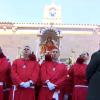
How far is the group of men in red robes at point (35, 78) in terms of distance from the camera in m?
8.89

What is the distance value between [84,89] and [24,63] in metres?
1.37

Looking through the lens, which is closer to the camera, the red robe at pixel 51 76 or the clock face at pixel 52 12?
the red robe at pixel 51 76

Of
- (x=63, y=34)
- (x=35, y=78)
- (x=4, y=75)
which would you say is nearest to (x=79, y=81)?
(x=35, y=78)

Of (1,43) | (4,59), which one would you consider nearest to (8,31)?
(1,43)

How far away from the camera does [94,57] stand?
666cm

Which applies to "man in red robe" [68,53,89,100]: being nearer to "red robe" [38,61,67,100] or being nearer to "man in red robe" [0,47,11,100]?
"red robe" [38,61,67,100]

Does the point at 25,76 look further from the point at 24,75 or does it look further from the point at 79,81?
the point at 79,81

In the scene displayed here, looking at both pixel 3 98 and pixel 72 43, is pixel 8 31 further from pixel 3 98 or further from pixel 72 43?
pixel 3 98

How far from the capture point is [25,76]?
8891 millimetres

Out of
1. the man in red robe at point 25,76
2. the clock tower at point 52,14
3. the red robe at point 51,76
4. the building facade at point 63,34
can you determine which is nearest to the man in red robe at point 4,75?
the man in red robe at point 25,76

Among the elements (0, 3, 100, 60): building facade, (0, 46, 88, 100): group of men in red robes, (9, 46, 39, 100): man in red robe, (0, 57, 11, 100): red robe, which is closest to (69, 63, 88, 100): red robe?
(0, 46, 88, 100): group of men in red robes

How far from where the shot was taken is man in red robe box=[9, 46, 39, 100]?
884 cm

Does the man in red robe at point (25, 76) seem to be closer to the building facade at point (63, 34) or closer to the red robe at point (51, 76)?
the red robe at point (51, 76)

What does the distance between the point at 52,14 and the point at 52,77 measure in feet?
93.3
